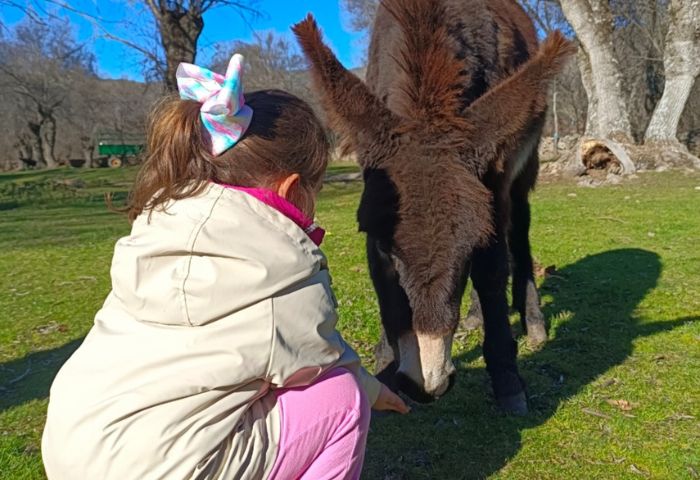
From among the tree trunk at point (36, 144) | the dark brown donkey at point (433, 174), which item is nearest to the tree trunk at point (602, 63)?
the dark brown donkey at point (433, 174)

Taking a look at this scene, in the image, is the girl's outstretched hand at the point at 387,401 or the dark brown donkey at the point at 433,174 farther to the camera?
the dark brown donkey at the point at 433,174

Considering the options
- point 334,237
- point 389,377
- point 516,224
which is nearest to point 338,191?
point 334,237

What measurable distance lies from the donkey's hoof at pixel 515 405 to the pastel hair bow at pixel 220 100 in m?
2.14

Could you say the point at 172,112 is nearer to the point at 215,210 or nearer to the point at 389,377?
the point at 215,210

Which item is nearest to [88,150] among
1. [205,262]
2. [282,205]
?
[282,205]

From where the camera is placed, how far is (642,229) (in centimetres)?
798

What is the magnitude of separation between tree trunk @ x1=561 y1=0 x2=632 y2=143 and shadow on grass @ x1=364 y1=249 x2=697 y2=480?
1073 centimetres

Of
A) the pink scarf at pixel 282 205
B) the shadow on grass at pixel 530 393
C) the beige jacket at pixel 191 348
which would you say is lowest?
the shadow on grass at pixel 530 393

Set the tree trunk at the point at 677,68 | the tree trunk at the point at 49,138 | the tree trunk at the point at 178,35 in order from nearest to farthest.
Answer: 1. the tree trunk at the point at 677,68
2. the tree trunk at the point at 178,35
3. the tree trunk at the point at 49,138

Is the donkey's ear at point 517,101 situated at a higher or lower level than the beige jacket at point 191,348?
higher

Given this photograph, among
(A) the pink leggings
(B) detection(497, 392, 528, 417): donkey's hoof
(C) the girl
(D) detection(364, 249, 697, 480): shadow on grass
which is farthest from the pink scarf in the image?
(B) detection(497, 392, 528, 417): donkey's hoof

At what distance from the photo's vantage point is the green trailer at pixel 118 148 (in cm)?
4216

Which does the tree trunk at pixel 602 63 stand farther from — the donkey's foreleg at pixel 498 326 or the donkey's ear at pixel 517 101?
the donkey's ear at pixel 517 101

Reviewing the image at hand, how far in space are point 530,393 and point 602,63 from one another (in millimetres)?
13798
